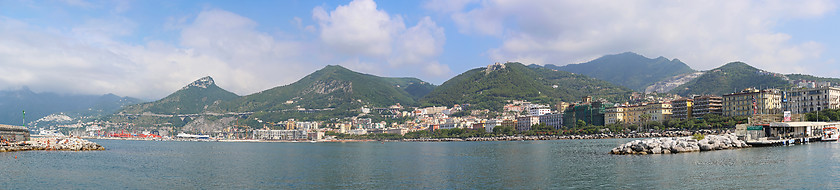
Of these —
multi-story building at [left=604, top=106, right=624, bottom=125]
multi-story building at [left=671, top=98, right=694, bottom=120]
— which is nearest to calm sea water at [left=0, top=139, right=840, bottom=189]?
multi-story building at [left=671, top=98, right=694, bottom=120]

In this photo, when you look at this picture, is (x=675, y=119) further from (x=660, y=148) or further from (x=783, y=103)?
(x=660, y=148)

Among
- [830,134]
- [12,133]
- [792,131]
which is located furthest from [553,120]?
[12,133]

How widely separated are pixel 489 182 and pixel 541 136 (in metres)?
109

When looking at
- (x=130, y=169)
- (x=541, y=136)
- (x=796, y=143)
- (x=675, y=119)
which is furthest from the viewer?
(x=541, y=136)

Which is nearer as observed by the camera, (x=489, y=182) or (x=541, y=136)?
(x=489, y=182)

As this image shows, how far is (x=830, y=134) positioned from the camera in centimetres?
6856

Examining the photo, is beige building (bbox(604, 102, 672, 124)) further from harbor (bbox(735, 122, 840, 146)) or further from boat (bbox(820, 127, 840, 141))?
boat (bbox(820, 127, 840, 141))

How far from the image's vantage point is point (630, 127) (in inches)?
5059

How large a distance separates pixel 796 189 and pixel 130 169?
43743 mm

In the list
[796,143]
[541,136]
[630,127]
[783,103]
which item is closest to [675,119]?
[630,127]

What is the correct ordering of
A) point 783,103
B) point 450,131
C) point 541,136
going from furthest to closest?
point 450,131 → point 541,136 → point 783,103

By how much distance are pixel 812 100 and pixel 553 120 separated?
229 feet

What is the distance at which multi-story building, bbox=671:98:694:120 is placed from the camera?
127 meters

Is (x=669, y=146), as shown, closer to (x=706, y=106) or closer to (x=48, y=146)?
(x=48, y=146)
